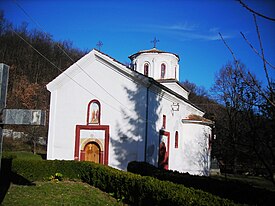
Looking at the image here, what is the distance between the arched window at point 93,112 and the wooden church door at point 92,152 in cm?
143

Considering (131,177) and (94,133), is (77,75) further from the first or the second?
→ (131,177)

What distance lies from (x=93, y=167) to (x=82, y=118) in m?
5.64

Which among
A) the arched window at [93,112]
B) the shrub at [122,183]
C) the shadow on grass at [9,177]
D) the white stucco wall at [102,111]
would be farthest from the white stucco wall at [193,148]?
the shadow on grass at [9,177]

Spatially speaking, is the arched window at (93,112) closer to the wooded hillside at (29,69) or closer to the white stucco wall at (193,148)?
the white stucco wall at (193,148)

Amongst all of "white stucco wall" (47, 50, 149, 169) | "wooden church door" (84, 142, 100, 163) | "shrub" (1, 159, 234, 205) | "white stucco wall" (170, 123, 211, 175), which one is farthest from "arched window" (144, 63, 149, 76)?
"shrub" (1, 159, 234, 205)

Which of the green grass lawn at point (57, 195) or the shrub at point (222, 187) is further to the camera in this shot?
the green grass lawn at point (57, 195)

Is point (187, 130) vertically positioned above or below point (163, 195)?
above

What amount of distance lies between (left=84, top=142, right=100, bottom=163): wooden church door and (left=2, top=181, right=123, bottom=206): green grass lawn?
201 inches

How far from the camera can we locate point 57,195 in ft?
32.8

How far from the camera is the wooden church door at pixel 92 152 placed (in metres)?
17.2

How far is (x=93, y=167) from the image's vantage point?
12578 millimetres

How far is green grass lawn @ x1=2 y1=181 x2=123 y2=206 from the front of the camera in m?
8.98

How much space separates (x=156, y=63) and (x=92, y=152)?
12.3 m

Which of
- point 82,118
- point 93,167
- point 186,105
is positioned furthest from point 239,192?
point 186,105
